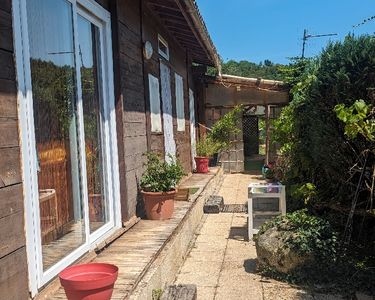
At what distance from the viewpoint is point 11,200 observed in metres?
2.44

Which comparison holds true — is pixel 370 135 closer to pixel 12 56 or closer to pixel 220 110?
pixel 12 56

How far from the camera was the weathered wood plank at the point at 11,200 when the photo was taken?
92.7 inches

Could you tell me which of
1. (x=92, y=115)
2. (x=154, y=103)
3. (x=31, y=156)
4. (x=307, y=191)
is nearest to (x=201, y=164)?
(x=154, y=103)

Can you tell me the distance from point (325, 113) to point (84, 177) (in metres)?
2.50

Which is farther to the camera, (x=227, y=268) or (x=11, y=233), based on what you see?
(x=227, y=268)

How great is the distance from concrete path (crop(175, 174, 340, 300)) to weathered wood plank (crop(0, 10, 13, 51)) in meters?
2.65

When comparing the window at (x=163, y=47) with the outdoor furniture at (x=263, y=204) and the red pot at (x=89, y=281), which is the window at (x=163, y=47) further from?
the red pot at (x=89, y=281)

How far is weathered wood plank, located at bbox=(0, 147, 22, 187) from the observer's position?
237 cm

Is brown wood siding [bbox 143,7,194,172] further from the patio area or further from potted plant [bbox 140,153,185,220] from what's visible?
the patio area

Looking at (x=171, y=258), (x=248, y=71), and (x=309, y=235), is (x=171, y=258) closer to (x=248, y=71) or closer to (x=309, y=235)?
(x=309, y=235)

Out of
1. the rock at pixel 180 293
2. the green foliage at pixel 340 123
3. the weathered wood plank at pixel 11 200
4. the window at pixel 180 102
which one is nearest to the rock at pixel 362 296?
the green foliage at pixel 340 123

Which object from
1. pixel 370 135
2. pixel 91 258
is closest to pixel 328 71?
pixel 370 135

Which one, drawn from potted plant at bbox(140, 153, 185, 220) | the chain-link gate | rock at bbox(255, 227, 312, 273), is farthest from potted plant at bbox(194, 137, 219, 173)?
rock at bbox(255, 227, 312, 273)

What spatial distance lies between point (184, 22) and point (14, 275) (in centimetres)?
591
